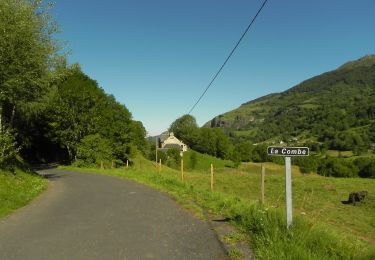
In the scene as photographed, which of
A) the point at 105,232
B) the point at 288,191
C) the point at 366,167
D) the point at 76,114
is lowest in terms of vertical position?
the point at 366,167

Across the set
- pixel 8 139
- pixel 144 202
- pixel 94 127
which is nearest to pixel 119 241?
pixel 144 202

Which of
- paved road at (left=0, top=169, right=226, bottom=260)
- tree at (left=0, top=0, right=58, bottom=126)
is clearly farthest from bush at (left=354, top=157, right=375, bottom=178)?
paved road at (left=0, top=169, right=226, bottom=260)

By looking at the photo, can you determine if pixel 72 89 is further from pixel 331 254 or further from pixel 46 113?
pixel 331 254

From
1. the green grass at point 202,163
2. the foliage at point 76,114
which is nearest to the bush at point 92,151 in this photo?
the foliage at point 76,114

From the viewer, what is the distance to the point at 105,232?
1062 cm

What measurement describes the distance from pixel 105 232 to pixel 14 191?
876 cm

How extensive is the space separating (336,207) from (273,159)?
123480 millimetres

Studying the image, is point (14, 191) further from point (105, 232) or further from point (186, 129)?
point (186, 129)

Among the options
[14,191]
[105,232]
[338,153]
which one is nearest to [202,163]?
[338,153]

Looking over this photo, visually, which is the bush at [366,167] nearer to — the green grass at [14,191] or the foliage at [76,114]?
the foliage at [76,114]

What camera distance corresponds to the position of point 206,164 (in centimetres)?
11781

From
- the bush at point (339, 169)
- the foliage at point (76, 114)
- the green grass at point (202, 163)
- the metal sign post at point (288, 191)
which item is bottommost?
the bush at point (339, 169)

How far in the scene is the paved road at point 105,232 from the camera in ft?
27.9

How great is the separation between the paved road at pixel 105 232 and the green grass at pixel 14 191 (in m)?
0.43
